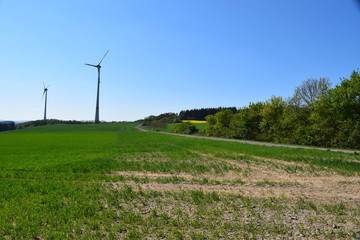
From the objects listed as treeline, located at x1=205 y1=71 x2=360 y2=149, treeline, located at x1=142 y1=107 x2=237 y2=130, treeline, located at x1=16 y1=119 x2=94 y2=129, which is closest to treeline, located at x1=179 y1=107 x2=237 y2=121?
treeline, located at x1=142 y1=107 x2=237 y2=130

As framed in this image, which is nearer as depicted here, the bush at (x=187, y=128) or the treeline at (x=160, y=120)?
the bush at (x=187, y=128)

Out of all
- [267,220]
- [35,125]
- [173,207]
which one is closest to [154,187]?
[173,207]

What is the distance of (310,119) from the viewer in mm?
33125

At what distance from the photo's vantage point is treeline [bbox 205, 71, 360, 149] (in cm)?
2759

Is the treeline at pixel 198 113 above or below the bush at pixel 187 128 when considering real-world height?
above

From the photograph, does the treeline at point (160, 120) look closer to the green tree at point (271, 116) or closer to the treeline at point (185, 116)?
the treeline at point (185, 116)

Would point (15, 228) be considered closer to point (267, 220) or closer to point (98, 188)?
point (98, 188)

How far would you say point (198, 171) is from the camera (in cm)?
1459

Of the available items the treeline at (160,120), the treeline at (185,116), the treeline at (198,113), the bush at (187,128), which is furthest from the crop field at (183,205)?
the treeline at (198,113)

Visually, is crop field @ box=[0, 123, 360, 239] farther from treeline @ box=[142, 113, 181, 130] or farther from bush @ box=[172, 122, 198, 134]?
treeline @ box=[142, 113, 181, 130]

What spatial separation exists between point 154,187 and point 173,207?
2.98 meters

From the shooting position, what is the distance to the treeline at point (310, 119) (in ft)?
90.5

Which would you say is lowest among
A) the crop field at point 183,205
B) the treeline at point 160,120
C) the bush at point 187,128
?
the crop field at point 183,205

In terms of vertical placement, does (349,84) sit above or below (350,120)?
above
